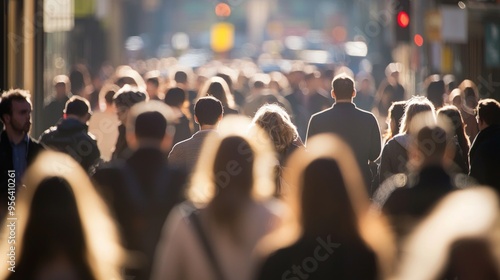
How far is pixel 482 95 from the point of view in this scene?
2506 cm

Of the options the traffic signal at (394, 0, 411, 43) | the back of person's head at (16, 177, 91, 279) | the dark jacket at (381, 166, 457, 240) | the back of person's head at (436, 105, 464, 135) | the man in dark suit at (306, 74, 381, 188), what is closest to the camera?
the back of person's head at (16, 177, 91, 279)

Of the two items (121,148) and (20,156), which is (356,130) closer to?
(121,148)

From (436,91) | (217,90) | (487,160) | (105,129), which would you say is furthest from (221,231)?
(436,91)

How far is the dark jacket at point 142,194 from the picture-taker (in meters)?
7.96

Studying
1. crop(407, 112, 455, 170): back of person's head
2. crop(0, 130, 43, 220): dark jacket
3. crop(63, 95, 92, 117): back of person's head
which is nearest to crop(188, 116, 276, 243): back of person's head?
crop(407, 112, 455, 170): back of person's head

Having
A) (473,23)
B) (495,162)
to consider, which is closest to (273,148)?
(495,162)

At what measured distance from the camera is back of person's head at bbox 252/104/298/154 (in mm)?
10547

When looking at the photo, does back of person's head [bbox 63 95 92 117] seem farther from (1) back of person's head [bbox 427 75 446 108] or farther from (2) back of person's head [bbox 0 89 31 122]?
(1) back of person's head [bbox 427 75 446 108]

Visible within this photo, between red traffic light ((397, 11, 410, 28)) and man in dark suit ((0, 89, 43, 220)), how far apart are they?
41.3 ft

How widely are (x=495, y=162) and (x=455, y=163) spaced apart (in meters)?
0.53

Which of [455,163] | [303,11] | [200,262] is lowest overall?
[303,11]

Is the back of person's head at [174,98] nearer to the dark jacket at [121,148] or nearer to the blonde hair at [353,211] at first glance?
the dark jacket at [121,148]

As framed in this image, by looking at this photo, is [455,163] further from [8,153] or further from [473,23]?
[473,23]

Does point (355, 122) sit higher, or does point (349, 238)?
point (349, 238)
